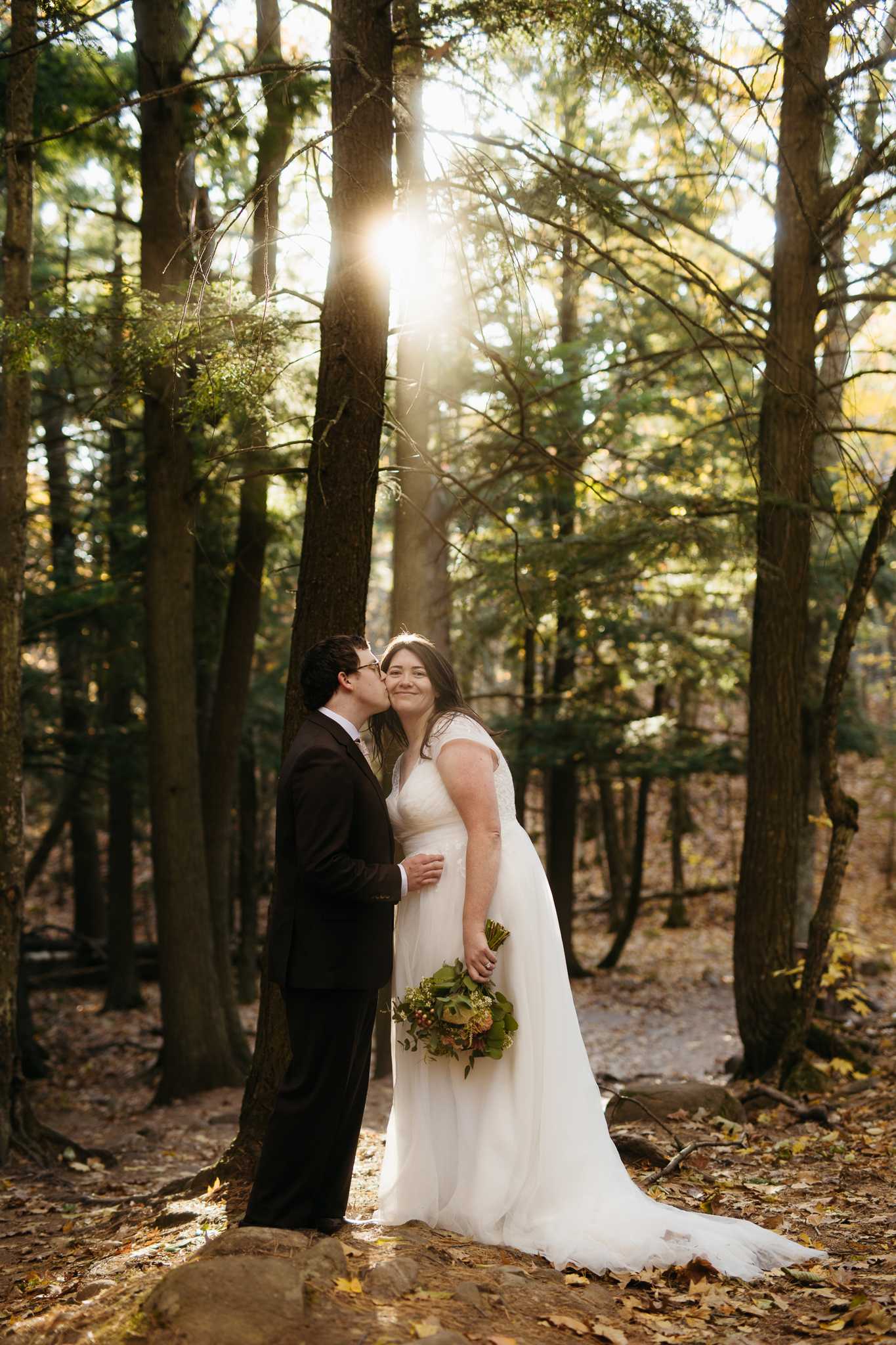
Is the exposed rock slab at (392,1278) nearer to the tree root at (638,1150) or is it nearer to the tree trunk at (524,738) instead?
the tree root at (638,1150)

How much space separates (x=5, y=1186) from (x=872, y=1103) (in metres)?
5.67

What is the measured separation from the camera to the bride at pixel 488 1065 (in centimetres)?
402

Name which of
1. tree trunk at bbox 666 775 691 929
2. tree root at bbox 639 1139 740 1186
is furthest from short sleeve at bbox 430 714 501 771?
tree trunk at bbox 666 775 691 929

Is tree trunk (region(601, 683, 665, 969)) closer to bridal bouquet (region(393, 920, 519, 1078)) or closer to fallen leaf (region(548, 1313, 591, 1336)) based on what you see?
bridal bouquet (region(393, 920, 519, 1078))

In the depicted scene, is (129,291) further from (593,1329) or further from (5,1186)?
(593,1329)

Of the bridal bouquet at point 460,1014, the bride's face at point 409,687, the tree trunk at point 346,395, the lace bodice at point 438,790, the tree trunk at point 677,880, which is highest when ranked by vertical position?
the tree trunk at point 346,395

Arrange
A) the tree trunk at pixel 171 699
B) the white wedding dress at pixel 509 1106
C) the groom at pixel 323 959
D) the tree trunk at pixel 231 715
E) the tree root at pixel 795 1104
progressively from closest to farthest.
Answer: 1. the groom at pixel 323 959
2. the white wedding dress at pixel 509 1106
3. the tree root at pixel 795 1104
4. the tree trunk at pixel 171 699
5. the tree trunk at pixel 231 715

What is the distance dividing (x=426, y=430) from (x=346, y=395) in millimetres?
4454

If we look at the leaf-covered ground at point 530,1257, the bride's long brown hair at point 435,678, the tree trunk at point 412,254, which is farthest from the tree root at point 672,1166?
the tree trunk at point 412,254

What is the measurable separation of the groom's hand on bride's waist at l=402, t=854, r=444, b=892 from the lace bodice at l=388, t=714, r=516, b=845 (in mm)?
175

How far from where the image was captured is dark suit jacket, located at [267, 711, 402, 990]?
12.6 ft

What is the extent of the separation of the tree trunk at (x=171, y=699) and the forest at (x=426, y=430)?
0.12 ft

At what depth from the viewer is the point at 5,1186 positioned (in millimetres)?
6184

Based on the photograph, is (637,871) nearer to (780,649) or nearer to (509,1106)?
(780,649)
